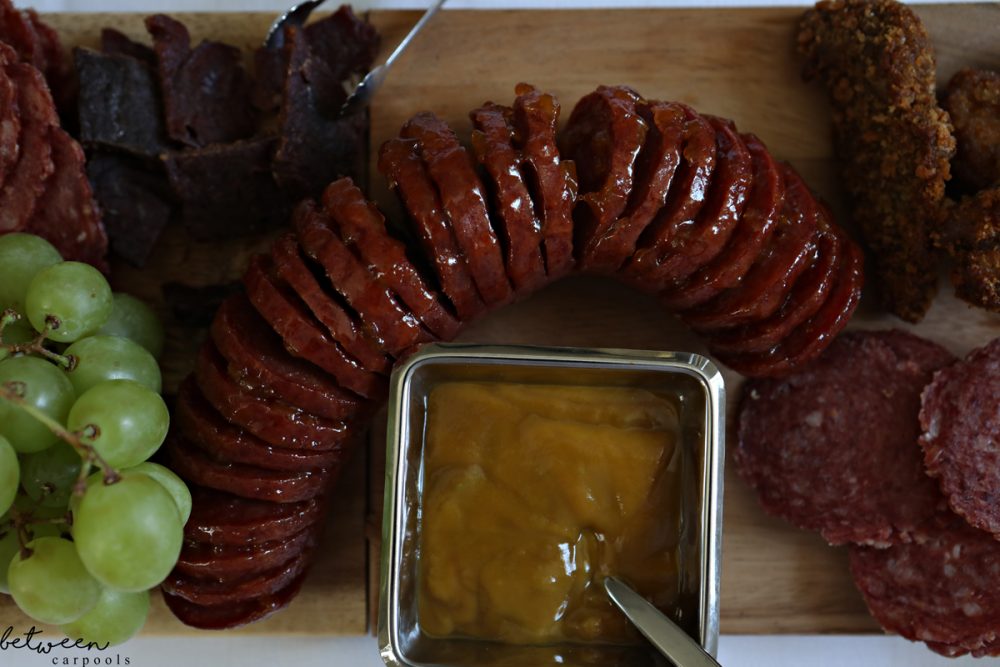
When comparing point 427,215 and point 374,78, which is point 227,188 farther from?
point 427,215

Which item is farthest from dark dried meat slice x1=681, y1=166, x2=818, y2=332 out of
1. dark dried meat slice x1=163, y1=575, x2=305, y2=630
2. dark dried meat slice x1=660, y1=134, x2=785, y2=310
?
dark dried meat slice x1=163, y1=575, x2=305, y2=630

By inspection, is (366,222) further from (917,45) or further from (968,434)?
(968,434)

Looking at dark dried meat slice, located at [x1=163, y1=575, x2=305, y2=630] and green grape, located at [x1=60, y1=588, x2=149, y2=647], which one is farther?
dark dried meat slice, located at [x1=163, y1=575, x2=305, y2=630]

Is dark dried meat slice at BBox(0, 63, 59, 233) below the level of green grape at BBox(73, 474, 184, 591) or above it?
above

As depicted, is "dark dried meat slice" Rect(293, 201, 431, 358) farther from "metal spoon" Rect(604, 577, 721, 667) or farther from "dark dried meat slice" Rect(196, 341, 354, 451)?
"metal spoon" Rect(604, 577, 721, 667)

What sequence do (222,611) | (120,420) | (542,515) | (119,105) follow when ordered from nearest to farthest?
(120,420) → (542,515) → (222,611) → (119,105)

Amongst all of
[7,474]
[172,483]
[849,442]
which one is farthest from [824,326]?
[7,474]
